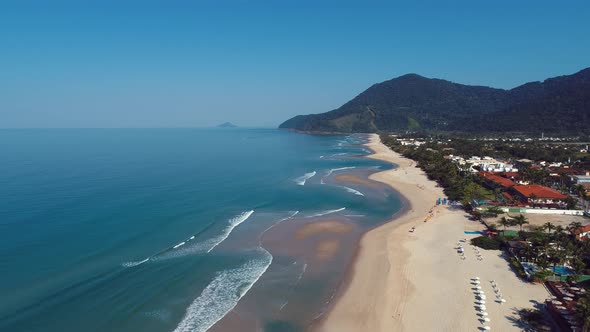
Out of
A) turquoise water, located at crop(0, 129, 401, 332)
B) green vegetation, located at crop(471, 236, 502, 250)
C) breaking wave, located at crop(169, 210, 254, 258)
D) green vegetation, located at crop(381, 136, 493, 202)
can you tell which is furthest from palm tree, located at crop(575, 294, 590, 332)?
green vegetation, located at crop(381, 136, 493, 202)

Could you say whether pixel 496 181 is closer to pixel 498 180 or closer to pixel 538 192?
pixel 498 180

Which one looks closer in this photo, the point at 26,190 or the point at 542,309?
the point at 542,309

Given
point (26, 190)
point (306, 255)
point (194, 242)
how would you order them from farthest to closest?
1. point (26, 190)
2. point (194, 242)
3. point (306, 255)

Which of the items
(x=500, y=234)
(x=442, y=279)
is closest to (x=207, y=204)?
(x=442, y=279)

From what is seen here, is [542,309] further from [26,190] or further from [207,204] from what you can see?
[26,190]

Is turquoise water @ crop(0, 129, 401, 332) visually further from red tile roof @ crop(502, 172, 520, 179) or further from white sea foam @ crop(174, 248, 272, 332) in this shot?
red tile roof @ crop(502, 172, 520, 179)

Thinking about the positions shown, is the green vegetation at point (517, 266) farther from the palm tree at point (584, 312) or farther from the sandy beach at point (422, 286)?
the palm tree at point (584, 312)
